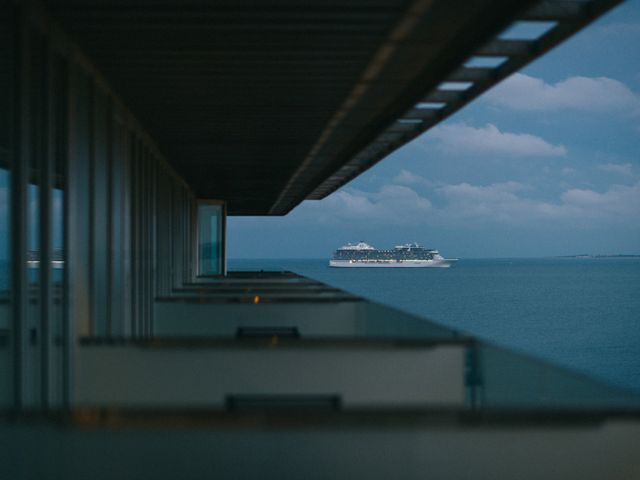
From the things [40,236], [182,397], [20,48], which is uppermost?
[20,48]

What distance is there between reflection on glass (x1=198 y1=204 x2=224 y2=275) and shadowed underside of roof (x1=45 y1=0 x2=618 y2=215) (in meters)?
11.3

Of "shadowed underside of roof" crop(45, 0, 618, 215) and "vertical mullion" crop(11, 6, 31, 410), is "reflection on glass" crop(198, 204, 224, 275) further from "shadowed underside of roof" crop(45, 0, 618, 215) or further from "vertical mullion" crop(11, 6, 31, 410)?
"vertical mullion" crop(11, 6, 31, 410)

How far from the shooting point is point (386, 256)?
13512 centimetres

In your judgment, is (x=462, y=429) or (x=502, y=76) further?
(x=502, y=76)

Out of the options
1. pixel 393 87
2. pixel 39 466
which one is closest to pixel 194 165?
pixel 393 87

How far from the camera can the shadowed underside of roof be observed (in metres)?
4.52

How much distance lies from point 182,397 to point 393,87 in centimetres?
303

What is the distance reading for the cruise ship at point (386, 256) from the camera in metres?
135

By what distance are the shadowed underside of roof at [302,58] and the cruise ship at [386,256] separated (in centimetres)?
12534

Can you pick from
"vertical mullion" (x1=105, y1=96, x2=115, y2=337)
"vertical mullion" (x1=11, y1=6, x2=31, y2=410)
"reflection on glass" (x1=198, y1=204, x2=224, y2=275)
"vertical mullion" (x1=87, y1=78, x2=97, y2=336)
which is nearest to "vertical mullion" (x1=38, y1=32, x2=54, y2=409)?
"vertical mullion" (x1=11, y1=6, x2=31, y2=410)

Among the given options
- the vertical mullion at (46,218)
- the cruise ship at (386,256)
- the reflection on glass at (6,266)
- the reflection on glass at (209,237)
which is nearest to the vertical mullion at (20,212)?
the reflection on glass at (6,266)

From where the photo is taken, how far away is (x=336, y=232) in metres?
151

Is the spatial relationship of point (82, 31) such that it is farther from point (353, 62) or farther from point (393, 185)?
point (393, 185)

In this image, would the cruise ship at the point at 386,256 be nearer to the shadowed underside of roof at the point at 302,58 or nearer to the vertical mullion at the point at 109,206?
the shadowed underside of roof at the point at 302,58
